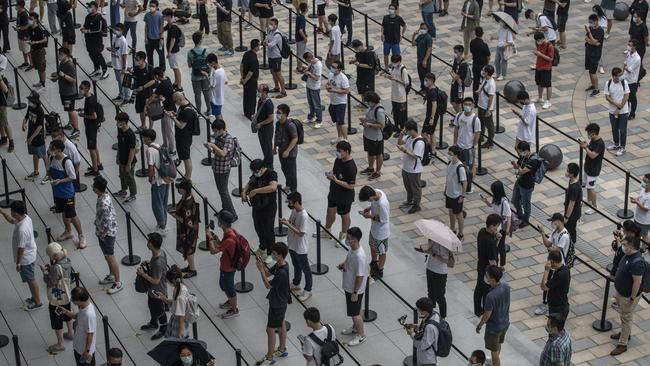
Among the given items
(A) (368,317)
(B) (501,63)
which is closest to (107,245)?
(A) (368,317)

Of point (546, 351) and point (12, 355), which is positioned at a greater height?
point (546, 351)

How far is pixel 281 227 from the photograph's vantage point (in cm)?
2089

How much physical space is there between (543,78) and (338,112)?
15.8ft

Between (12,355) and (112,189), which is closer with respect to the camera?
(12,355)

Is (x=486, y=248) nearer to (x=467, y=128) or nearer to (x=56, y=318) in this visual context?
(x=467, y=128)

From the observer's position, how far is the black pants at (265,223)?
64.0ft

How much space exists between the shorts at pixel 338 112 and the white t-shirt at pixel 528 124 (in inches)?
131

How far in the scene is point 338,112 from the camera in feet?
78.8

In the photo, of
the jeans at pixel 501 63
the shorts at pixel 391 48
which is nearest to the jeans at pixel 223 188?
the shorts at pixel 391 48

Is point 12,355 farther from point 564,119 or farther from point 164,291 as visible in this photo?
point 564,119

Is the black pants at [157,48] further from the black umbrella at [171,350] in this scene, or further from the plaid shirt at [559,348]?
the plaid shirt at [559,348]

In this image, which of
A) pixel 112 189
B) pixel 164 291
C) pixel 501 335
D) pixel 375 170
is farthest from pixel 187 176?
pixel 501 335

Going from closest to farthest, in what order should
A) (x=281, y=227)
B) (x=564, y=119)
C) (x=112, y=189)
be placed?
(x=281, y=227), (x=112, y=189), (x=564, y=119)

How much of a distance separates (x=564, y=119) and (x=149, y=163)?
31.8ft
